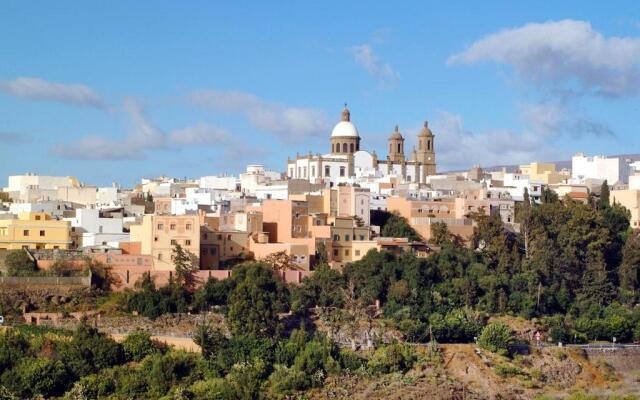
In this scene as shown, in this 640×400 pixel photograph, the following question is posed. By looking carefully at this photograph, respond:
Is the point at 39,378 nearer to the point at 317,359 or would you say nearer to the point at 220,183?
the point at 317,359

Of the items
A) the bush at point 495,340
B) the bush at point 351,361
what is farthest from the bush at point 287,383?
the bush at point 495,340

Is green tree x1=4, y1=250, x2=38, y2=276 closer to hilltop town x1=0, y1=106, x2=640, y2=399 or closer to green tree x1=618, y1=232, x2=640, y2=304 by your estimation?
hilltop town x1=0, y1=106, x2=640, y2=399

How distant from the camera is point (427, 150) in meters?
63.3

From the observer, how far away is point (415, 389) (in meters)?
35.9

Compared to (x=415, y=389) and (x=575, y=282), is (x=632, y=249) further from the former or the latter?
(x=415, y=389)

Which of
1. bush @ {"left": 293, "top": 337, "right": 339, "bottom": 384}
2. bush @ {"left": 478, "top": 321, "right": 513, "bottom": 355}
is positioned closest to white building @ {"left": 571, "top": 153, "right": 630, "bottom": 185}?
bush @ {"left": 478, "top": 321, "right": 513, "bottom": 355}

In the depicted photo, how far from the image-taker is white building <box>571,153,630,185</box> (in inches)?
2368

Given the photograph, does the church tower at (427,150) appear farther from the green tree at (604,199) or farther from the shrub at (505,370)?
the shrub at (505,370)

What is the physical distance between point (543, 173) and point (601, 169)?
134 inches

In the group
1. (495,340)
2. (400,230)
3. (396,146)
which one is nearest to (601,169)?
(396,146)

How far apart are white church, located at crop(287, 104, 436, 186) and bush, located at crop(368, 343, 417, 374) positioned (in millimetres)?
18462

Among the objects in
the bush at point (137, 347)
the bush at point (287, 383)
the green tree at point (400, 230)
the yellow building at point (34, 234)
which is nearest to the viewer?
the bush at point (287, 383)

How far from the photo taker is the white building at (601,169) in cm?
6016

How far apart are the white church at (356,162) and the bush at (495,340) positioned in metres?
17.6
